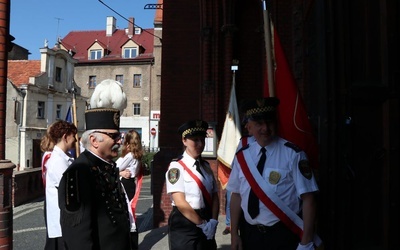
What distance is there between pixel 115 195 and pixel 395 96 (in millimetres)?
1834

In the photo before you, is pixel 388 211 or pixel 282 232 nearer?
pixel 388 211

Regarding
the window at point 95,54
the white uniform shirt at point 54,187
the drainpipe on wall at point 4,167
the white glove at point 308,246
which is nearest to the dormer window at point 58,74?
the window at point 95,54

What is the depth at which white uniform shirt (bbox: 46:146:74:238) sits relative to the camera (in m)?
4.47

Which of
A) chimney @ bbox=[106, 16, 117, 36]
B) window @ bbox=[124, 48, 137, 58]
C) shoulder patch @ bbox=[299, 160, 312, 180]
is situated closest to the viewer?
shoulder patch @ bbox=[299, 160, 312, 180]

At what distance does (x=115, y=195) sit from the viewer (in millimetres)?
2848

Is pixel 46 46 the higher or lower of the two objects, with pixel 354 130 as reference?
higher

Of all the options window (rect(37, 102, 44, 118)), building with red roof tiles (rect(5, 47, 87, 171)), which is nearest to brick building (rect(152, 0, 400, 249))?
building with red roof tiles (rect(5, 47, 87, 171))

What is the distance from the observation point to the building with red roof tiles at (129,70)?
48719mm

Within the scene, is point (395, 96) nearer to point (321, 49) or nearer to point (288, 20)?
point (321, 49)

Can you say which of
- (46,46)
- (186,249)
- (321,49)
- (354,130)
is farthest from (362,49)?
(46,46)

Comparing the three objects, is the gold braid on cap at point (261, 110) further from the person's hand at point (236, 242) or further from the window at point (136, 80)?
the window at point (136, 80)

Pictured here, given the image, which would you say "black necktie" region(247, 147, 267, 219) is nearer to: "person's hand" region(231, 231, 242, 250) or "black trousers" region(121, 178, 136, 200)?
"person's hand" region(231, 231, 242, 250)

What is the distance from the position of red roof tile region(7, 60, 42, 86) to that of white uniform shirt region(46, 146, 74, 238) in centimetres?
3260

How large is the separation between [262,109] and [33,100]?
3530 cm
